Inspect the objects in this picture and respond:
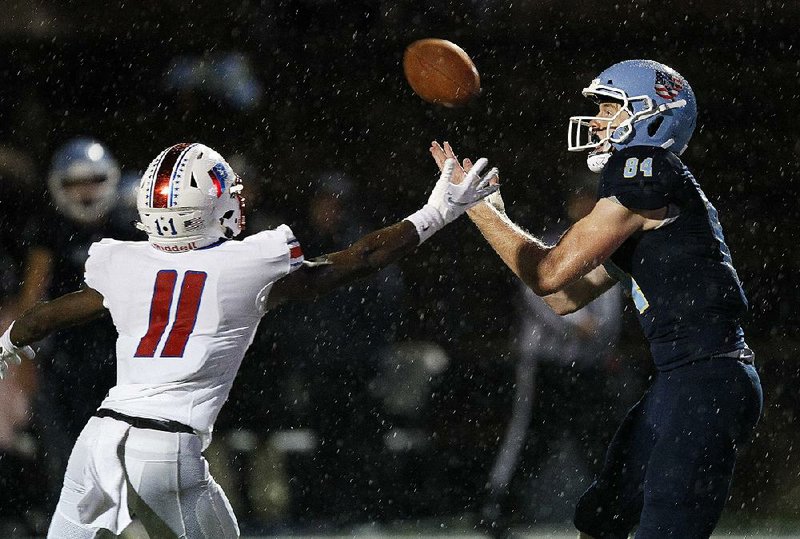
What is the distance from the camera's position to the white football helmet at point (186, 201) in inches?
117


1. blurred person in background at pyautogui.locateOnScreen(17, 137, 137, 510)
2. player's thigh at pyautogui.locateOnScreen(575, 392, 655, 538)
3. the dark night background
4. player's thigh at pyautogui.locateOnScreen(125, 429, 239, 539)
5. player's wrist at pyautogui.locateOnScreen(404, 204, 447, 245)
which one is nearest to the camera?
player's thigh at pyautogui.locateOnScreen(125, 429, 239, 539)

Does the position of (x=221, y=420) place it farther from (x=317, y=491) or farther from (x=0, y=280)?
(x=0, y=280)

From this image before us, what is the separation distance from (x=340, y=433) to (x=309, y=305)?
596mm

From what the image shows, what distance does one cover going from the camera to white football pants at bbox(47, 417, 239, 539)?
2787 millimetres

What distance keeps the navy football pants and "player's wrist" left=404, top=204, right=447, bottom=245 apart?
75 centimetres

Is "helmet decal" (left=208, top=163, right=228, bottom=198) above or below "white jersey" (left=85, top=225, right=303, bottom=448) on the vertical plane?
above

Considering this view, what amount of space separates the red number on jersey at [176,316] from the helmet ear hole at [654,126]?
1209 mm

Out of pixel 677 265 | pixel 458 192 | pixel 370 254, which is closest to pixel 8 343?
pixel 370 254

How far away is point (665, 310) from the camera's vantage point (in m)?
2.94

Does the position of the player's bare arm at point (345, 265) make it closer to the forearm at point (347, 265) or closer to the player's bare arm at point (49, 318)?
the forearm at point (347, 265)

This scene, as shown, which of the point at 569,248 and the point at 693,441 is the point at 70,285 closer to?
the point at 569,248

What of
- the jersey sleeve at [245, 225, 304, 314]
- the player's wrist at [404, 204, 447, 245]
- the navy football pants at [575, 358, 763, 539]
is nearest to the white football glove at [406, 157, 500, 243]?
the player's wrist at [404, 204, 447, 245]

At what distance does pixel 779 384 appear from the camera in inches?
225

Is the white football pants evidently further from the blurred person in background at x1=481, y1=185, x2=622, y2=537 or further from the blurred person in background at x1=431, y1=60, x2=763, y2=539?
the blurred person in background at x1=481, y1=185, x2=622, y2=537
